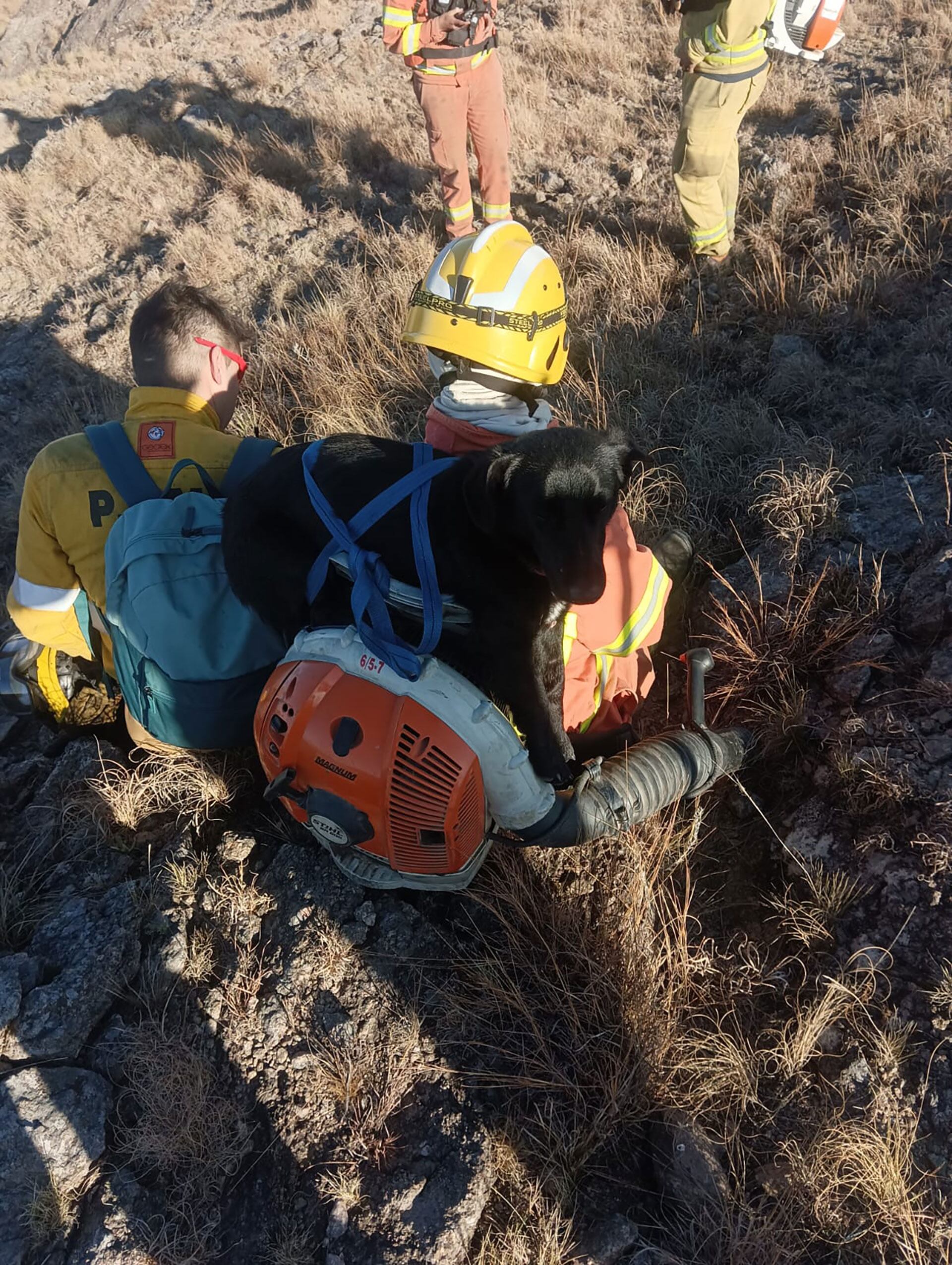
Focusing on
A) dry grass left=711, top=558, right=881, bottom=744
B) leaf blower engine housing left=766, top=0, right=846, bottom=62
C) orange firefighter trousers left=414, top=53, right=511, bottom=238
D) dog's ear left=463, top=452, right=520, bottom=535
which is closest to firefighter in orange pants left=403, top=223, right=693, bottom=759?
dry grass left=711, top=558, right=881, bottom=744

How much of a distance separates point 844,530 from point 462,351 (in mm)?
1511

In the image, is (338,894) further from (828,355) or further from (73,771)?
(828,355)

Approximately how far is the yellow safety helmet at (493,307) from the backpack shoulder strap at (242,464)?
2.18 feet

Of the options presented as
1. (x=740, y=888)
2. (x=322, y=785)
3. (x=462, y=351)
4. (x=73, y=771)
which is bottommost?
(x=73, y=771)

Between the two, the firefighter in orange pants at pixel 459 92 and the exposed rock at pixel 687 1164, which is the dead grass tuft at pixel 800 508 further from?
the firefighter in orange pants at pixel 459 92

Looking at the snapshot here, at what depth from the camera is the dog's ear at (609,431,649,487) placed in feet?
6.21

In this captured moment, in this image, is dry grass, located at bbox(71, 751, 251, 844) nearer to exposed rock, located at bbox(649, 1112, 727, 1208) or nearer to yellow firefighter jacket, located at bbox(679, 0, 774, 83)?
exposed rock, located at bbox(649, 1112, 727, 1208)

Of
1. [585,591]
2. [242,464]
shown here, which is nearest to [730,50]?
[242,464]

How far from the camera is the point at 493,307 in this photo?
250 cm

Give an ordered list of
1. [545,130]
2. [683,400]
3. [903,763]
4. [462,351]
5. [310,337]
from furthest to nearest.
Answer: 1. [545,130]
2. [310,337]
3. [683,400]
4. [462,351]
5. [903,763]

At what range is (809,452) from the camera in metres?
2.96

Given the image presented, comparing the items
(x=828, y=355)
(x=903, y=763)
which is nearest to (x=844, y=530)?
(x=903, y=763)

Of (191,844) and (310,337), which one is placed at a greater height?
(310,337)

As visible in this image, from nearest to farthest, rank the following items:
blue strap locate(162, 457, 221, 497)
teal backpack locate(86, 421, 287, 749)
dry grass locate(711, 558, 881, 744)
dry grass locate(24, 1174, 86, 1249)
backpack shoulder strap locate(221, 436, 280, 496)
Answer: dry grass locate(24, 1174, 86, 1249)
teal backpack locate(86, 421, 287, 749)
dry grass locate(711, 558, 881, 744)
blue strap locate(162, 457, 221, 497)
backpack shoulder strap locate(221, 436, 280, 496)
